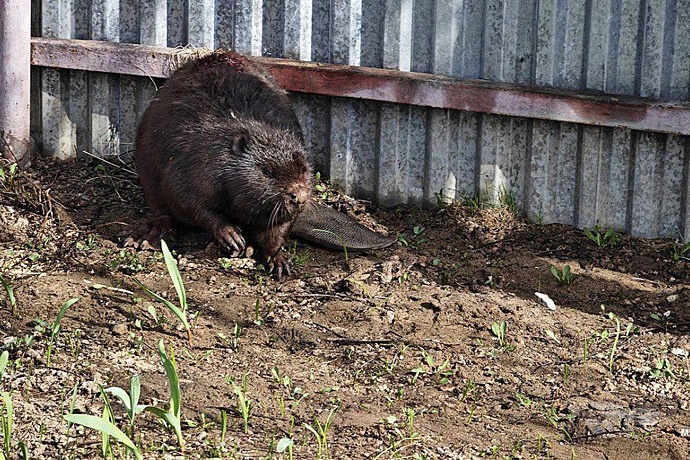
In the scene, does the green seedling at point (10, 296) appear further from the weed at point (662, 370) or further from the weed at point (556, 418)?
the weed at point (662, 370)

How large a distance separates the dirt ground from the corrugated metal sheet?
8.4 inches

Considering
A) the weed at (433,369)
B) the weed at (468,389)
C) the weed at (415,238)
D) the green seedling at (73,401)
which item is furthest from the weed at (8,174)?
the weed at (468,389)

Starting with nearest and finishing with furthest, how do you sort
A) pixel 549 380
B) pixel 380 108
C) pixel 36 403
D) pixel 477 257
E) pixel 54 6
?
1. pixel 36 403
2. pixel 549 380
3. pixel 477 257
4. pixel 380 108
5. pixel 54 6

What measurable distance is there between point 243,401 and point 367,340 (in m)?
1.02

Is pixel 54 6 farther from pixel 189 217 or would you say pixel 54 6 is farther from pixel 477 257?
pixel 477 257

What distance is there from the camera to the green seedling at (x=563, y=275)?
18.0 ft

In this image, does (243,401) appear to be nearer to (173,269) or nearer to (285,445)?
(285,445)

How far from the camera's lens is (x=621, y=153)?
Answer: 590 centimetres

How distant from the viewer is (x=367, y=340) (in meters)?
4.82

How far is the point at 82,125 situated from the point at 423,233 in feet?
7.96

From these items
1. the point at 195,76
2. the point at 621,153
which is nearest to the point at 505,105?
the point at 621,153

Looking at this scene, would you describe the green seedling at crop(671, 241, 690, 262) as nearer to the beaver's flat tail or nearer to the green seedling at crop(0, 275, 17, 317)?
the beaver's flat tail

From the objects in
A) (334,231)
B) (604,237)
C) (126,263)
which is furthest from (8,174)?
(604,237)

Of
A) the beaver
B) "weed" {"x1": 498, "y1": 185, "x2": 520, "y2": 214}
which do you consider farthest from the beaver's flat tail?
"weed" {"x1": 498, "y1": 185, "x2": 520, "y2": 214}
